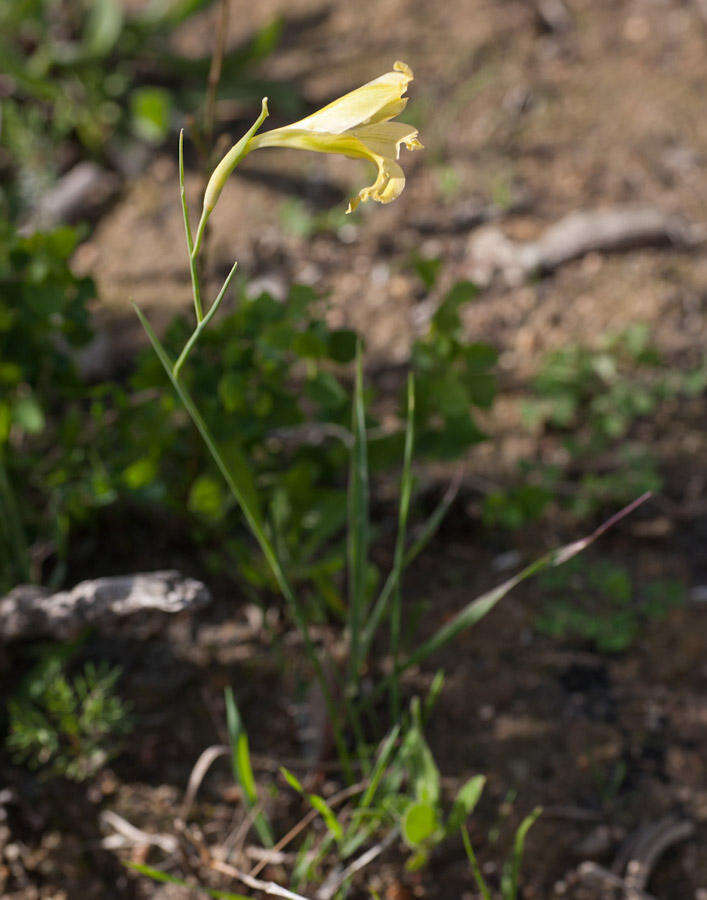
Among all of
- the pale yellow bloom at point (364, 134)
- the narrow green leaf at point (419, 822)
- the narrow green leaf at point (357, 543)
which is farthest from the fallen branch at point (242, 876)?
the pale yellow bloom at point (364, 134)

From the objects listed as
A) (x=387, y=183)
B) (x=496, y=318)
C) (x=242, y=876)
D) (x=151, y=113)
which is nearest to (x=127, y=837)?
(x=242, y=876)

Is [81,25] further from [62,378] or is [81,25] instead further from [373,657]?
[373,657]

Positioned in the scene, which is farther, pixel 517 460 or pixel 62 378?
pixel 517 460

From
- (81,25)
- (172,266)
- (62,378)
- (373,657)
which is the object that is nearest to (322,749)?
(373,657)

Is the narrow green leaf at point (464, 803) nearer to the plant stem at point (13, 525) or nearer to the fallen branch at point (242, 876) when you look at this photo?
the fallen branch at point (242, 876)

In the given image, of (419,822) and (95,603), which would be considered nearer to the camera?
(419,822)

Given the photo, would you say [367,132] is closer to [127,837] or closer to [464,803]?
[464,803]

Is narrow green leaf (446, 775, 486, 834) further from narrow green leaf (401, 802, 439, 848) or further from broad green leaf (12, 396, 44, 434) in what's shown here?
broad green leaf (12, 396, 44, 434)
